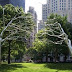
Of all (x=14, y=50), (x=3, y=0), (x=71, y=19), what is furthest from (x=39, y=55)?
(x=71, y=19)

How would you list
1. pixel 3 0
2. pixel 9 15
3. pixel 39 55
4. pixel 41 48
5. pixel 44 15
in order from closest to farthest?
pixel 9 15
pixel 41 48
pixel 39 55
pixel 3 0
pixel 44 15

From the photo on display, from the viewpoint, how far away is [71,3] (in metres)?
130

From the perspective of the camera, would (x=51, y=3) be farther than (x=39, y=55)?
Yes

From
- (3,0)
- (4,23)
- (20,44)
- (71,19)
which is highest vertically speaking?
(3,0)

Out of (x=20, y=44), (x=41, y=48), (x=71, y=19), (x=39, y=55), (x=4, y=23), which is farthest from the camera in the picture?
(x=71, y=19)

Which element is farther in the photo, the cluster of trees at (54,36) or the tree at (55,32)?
the cluster of trees at (54,36)

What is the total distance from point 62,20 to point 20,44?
31.9ft

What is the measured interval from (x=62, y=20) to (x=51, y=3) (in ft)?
325

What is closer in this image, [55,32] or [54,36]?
[55,32]

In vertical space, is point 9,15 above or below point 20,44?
above

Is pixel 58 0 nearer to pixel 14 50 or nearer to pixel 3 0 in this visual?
pixel 3 0

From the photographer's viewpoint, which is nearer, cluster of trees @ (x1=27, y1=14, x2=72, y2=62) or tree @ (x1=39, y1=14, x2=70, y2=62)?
tree @ (x1=39, y1=14, x2=70, y2=62)

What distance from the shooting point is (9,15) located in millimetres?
30875

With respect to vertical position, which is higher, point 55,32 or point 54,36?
point 55,32
